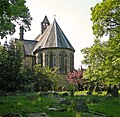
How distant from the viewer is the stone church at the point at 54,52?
211 feet

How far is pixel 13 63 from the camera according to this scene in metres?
37.5

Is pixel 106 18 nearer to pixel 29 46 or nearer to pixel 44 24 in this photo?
pixel 29 46

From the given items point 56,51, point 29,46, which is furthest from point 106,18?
point 29,46

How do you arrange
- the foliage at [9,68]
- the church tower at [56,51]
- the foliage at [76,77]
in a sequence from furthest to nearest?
the church tower at [56,51] → the foliage at [76,77] → the foliage at [9,68]

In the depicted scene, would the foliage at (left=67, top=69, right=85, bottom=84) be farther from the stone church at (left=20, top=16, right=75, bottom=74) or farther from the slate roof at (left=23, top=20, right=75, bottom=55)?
the slate roof at (left=23, top=20, right=75, bottom=55)

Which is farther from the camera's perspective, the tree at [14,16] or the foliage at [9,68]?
the foliage at [9,68]

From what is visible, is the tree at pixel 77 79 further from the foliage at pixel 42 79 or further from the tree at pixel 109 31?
the tree at pixel 109 31

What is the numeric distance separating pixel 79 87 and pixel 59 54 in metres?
11.1

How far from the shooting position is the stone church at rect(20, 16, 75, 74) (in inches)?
2537

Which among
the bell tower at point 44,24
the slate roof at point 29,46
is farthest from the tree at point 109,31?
the bell tower at point 44,24

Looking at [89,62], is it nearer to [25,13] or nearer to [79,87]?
[25,13]

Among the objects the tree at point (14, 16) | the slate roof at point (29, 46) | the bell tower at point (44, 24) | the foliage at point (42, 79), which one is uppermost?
the bell tower at point (44, 24)

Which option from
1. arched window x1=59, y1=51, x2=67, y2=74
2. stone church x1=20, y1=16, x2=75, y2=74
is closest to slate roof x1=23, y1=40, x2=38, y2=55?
stone church x1=20, y1=16, x2=75, y2=74

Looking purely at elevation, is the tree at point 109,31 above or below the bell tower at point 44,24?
below
